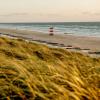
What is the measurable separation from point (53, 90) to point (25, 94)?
0.37 meters

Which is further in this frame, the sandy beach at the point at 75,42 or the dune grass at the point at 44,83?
the sandy beach at the point at 75,42

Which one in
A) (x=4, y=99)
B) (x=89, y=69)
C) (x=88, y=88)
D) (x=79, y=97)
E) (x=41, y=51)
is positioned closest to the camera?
(x=4, y=99)

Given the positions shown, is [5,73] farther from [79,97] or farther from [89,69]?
[89,69]

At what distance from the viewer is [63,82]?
4785 mm

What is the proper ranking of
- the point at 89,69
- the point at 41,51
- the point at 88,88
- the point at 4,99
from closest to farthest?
the point at 4,99 → the point at 88,88 → the point at 89,69 → the point at 41,51

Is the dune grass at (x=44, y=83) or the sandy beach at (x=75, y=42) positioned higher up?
the dune grass at (x=44, y=83)

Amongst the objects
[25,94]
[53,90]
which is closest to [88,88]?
[53,90]

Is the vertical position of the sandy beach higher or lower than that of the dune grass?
lower

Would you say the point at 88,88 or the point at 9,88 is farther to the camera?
the point at 88,88

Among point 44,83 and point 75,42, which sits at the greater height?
point 44,83

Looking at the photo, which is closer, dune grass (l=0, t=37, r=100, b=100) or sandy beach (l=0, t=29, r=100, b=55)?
dune grass (l=0, t=37, r=100, b=100)

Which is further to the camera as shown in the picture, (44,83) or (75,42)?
(75,42)

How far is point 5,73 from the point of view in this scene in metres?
4.72

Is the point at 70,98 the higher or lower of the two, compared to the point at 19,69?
lower
